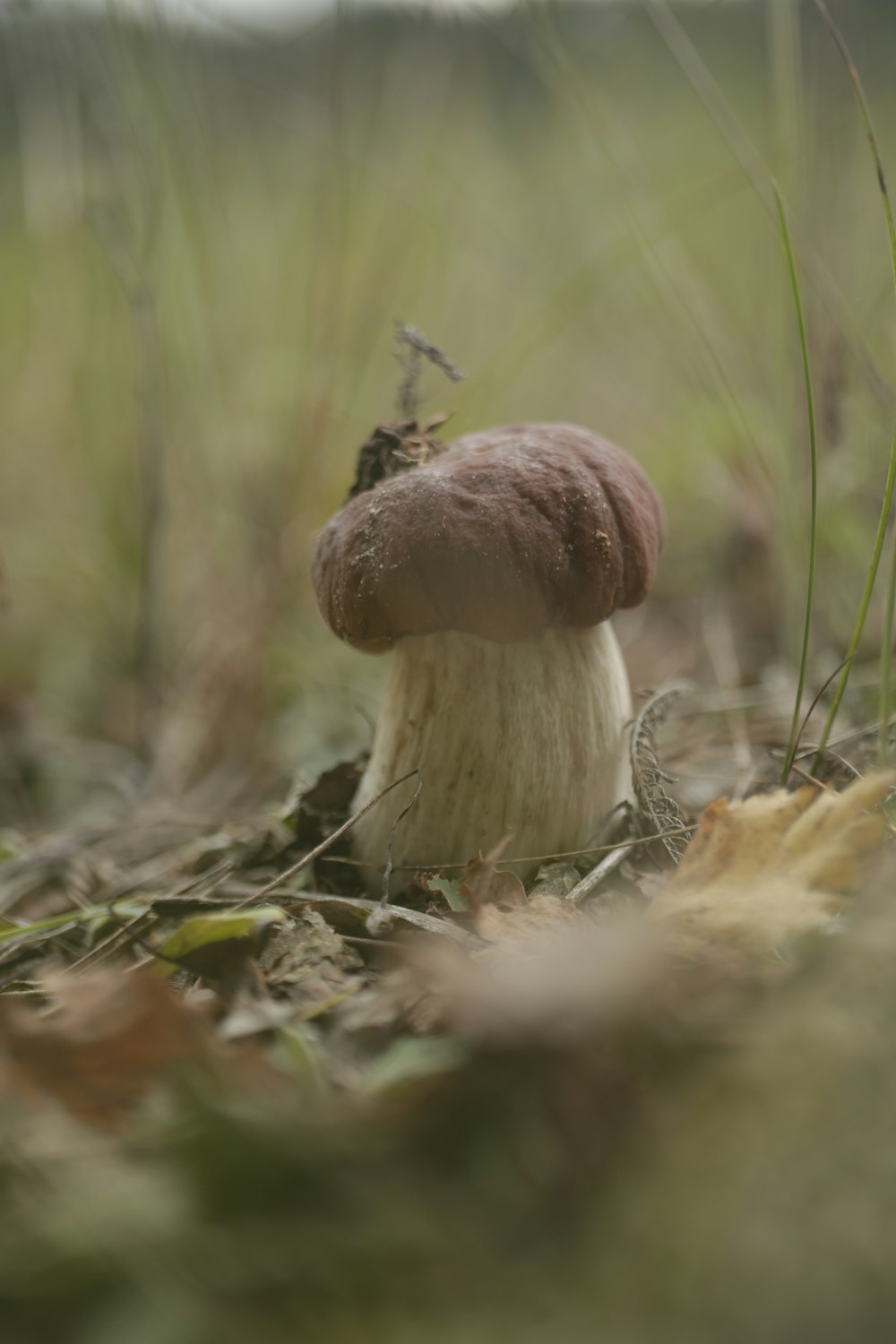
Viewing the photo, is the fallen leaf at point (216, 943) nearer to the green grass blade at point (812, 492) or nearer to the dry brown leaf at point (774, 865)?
the dry brown leaf at point (774, 865)

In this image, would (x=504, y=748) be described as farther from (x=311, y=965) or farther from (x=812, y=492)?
(x=812, y=492)

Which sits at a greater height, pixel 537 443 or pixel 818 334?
pixel 818 334

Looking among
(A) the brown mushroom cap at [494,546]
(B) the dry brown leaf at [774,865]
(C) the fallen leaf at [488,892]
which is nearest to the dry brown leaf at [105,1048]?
(C) the fallen leaf at [488,892]

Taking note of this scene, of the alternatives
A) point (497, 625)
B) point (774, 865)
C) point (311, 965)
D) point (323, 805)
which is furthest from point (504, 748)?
point (774, 865)

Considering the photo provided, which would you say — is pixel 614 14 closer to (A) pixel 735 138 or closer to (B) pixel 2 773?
(A) pixel 735 138

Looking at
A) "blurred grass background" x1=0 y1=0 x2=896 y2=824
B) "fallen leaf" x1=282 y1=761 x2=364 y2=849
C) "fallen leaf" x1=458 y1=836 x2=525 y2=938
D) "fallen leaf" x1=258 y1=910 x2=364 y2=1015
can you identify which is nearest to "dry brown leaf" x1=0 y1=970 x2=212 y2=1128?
"fallen leaf" x1=258 y1=910 x2=364 y2=1015

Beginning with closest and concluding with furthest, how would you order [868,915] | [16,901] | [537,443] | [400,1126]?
[400,1126] < [868,915] < [537,443] < [16,901]

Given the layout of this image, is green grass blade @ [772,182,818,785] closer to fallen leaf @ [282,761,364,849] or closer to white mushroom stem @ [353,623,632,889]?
white mushroom stem @ [353,623,632,889]

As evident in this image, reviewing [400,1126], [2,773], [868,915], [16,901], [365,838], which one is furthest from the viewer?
[2,773]

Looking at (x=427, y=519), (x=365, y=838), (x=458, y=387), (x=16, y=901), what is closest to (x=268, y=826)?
(x=365, y=838)
